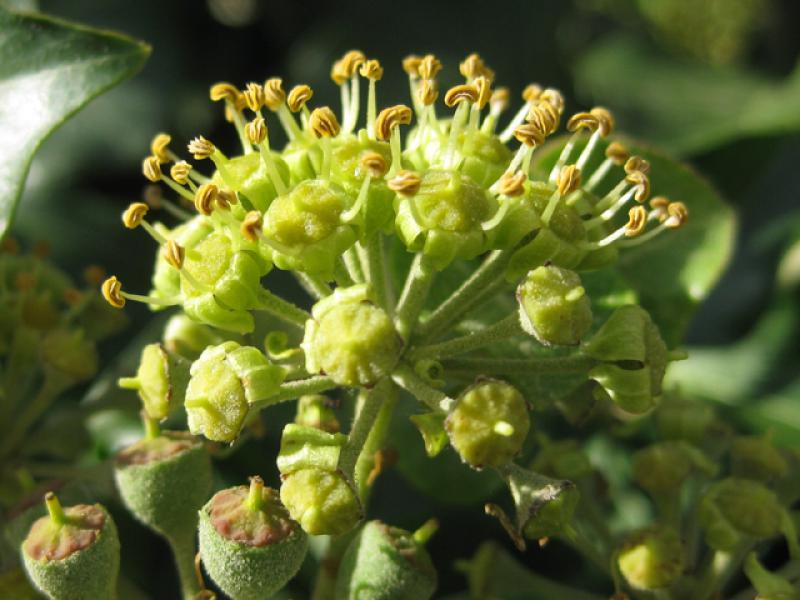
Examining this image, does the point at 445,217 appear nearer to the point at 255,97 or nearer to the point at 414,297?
the point at 414,297

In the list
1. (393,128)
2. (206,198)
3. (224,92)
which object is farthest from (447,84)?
(206,198)

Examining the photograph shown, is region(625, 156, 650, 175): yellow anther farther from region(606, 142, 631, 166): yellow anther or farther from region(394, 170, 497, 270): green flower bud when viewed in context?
region(394, 170, 497, 270): green flower bud

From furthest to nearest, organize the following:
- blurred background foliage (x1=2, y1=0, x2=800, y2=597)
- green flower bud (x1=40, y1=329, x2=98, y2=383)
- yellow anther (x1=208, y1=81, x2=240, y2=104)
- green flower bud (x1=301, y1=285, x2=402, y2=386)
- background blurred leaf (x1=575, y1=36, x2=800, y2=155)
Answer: background blurred leaf (x1=575, y1=36, x2=800, y2=155), blurred background foliage (x1=2, y1=0, x2=800, y2=597), green flower bud (x1=40, y1=329, x2=98, y2=383), yellow anther (x1=208, y1=81, x2=240, y2=104), green flower bud (x1=301, y1=285, x2=402, y2=386)

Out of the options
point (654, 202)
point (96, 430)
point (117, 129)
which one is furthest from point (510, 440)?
point (117, 129)

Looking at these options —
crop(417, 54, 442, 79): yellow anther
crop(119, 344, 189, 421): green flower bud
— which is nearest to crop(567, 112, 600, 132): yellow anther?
crop(417, 54, 442, 79): yellow anther

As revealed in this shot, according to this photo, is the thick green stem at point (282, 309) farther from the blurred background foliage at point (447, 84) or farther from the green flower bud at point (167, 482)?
the blurred background foliage at point (447, 84)

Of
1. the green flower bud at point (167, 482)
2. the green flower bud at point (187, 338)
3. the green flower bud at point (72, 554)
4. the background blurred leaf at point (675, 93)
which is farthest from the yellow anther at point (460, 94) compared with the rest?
the background blurred leaf at point (675, 93)
